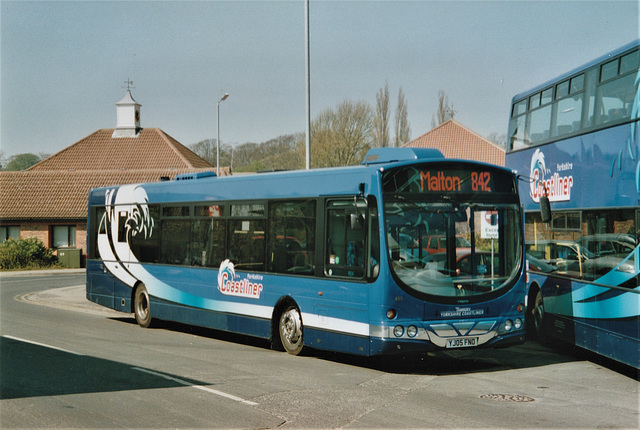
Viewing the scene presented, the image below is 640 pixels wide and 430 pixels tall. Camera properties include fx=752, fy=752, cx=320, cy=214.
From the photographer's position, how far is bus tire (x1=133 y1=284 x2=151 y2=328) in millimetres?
16519

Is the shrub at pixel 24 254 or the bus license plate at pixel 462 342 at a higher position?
the shrub at pixel 24 254

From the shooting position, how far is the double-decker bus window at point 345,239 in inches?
416

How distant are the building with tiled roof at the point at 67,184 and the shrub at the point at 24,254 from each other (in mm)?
2162

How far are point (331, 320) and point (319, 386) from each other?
1828 mm

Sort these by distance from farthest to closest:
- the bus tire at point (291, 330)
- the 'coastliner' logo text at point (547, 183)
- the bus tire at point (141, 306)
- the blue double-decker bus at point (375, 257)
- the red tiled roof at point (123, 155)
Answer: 1. the red tiled roof at point (123, 155)
2. the bus tire at point (141, 306)
3. the 'coastliner' logo text at point (547, 183)
4. the bus tire at point (291, 330)
5. the blue double-decker bus at point (375, 257)

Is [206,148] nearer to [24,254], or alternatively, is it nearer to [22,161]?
[22,161]

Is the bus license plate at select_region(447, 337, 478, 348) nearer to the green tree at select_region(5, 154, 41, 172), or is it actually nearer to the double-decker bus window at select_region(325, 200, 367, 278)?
the double-decker bus window at select_region(325, 200, 367, 278)

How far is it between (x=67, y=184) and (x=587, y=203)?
43.0 metres

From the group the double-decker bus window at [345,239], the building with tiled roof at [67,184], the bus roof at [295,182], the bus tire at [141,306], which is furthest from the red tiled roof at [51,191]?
the double-decker bus window at [345,239]

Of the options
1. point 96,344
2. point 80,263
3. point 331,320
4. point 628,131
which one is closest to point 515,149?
point 628,131

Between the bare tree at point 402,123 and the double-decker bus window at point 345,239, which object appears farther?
the bare tree at point 402,123

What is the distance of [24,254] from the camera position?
4341 centimetres

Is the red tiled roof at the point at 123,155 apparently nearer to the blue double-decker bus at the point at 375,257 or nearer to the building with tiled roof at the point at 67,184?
the building with tiled roof at the point at 67,184

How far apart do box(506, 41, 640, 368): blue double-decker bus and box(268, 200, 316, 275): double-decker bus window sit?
4128 mm
